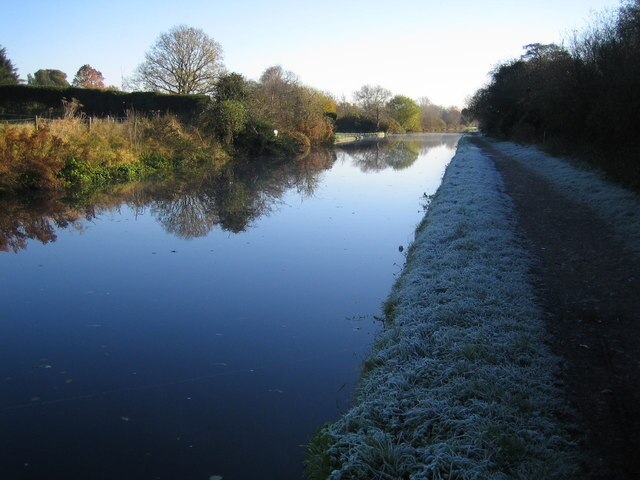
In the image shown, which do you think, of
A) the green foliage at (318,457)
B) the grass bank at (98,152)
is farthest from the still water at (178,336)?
the grass bank at (98,152)

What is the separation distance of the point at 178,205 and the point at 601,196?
1155 centimetres

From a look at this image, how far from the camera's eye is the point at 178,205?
51.0ft

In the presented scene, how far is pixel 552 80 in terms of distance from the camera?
2512cm

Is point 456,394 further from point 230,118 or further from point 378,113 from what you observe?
point 378,113

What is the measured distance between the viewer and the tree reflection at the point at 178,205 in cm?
1194

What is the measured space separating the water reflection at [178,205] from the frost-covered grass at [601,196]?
26.2 ft

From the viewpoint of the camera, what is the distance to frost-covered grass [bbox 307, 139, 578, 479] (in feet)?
10.8

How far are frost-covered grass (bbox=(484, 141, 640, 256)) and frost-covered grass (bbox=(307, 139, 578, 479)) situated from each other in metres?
4.01

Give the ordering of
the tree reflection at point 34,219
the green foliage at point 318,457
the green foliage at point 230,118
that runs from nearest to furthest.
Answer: the green foliage at point 318,457 → the tree reflection at point 34,219 → the green foliage at point 230,118

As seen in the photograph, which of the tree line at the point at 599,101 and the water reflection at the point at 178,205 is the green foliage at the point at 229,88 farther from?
the tree line at the point at 599,101

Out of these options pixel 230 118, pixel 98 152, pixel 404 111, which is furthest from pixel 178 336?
pixel 404 111

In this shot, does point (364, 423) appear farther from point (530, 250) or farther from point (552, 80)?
point (552, 80)

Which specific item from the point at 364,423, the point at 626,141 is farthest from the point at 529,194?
the point at 364,423

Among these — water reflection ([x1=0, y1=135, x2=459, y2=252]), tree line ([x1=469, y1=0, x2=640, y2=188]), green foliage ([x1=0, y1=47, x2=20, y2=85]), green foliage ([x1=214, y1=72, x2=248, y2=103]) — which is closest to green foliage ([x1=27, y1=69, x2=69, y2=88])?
green foliage ([x1=0, y1=47, x2=20, y2=85])
